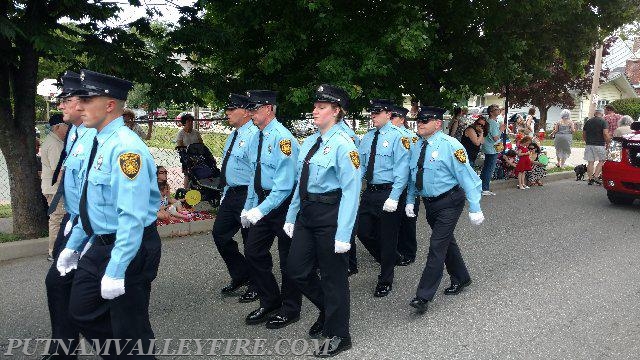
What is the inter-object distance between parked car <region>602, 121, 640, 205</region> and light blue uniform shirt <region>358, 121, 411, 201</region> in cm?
634

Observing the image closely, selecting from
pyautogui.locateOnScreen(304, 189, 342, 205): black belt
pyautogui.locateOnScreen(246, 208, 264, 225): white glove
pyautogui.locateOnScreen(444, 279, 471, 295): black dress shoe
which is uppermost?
pyautogui.locateOnScreen(304, 189, 342, 205): black belt

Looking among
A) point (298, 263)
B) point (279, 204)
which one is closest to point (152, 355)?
point (298, 263)

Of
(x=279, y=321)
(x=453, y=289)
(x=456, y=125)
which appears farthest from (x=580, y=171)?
(x=279, y=321)

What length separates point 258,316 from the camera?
4918 mm

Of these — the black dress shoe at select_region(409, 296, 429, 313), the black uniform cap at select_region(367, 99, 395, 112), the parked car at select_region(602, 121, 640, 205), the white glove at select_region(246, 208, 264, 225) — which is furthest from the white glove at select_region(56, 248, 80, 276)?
the parked car at select_region(602, 121, 640, 205)

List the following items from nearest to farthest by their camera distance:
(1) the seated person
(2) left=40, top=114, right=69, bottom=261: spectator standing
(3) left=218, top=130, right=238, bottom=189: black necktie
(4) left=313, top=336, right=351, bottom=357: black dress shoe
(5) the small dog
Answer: (4) left=313, top=336, right=351, bottom=357: black dress shoe
(3) left=218, top=130, right=238, bottom=189: black necktie
(2) left=40, top=114, right=69, bottom=261: spectator standing
(1) the seated person
(5) the small dog

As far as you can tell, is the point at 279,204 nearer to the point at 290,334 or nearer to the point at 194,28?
the point at 290,334

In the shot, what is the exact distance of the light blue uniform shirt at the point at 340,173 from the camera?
412 centimetres

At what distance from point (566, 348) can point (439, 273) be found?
121 centimetres

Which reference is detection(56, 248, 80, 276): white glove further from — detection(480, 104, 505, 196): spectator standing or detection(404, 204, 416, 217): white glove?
detection(480, 104, 505, 196): spectator standing

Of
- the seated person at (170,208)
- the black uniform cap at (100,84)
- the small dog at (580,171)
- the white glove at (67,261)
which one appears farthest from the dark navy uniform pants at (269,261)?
the small dog at (580,171)

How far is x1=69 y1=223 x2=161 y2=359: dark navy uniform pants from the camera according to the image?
3.14m

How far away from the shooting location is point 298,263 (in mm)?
4312

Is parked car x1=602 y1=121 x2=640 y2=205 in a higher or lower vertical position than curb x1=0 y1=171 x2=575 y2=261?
higher
